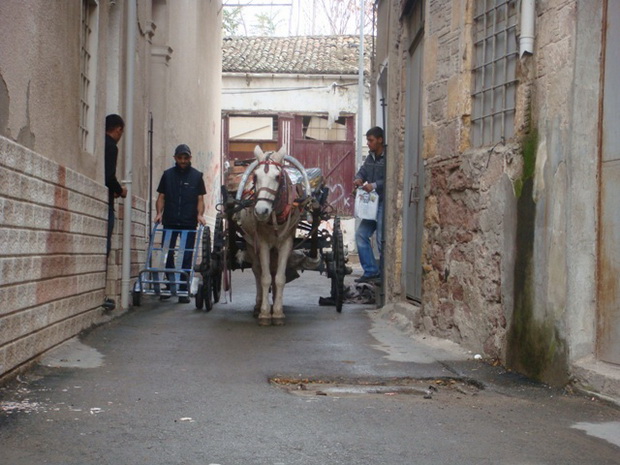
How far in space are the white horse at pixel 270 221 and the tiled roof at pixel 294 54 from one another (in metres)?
22.8

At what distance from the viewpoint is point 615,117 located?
19.2 feet

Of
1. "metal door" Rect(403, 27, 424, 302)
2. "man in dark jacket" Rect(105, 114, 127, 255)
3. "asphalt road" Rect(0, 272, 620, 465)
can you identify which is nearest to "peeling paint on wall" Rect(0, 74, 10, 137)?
"asphalt road" Rect(0, 272, 620, 465)

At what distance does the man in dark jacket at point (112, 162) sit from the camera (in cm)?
1027

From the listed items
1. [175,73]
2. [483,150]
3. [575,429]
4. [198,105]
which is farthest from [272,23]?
[575,429]

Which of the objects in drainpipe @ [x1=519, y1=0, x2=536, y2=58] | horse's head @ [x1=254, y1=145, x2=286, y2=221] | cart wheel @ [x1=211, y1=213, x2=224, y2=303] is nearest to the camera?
drainpipe @ [x1=519, y1=0, x2=536, y2=58]

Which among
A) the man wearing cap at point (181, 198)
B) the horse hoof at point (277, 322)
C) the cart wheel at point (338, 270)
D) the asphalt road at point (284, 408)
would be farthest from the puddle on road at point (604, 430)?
the man wearing cap at point (181, 198)

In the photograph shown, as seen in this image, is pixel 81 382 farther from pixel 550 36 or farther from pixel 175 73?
pixel 175 73

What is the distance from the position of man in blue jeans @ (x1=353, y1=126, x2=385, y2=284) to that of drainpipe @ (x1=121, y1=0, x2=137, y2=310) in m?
2.92

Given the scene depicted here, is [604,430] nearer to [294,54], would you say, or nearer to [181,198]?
[181,198]

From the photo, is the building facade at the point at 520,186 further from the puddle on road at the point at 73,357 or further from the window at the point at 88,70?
the window at the point at 88,70

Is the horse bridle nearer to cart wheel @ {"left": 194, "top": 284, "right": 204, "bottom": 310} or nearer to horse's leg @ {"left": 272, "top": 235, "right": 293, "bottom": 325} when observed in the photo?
horse's leg @ {"left": 272, "top": 235, "right": 293, "bottom": 325}

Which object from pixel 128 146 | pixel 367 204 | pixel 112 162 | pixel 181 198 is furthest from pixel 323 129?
pixel 112 162

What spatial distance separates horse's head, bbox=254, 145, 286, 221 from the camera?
9383 millimetres

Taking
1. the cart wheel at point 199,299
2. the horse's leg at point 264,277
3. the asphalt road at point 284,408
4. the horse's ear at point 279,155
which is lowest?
the asphalt road at point 284,408
